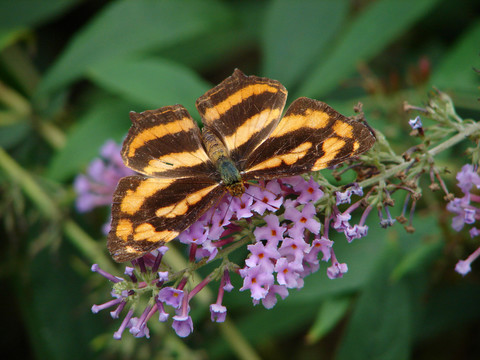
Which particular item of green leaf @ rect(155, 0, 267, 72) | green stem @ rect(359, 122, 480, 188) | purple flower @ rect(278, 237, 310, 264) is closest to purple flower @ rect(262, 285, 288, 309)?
purple flower @ rect(278, 237, 310, 264)

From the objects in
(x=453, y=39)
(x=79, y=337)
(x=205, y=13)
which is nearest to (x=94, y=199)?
(x=79, y=337)

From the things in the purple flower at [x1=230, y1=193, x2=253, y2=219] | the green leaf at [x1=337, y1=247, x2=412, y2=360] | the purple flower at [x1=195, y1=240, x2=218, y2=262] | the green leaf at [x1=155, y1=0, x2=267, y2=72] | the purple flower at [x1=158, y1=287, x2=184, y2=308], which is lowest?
the green leaf at [x1=337, y1=247, x2=412, y2=360]

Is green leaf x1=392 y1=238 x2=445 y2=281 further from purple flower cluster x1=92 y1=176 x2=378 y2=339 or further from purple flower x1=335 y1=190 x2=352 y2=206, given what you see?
purple flower x1=335 y1=190 x2=352 y2=206

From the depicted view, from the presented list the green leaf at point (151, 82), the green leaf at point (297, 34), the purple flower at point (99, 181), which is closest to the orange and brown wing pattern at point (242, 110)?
the green leaf at point (151, 82)

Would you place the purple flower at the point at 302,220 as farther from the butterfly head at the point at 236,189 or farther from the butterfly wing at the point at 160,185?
the butterfly wing at the point at 160,185

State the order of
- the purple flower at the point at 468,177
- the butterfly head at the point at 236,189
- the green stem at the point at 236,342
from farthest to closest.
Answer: the green stem at the point at 236,342, the butterfly head at the point at 236,189, the purple flower at the point at 468,177

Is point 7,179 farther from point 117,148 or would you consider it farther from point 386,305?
point 386,305

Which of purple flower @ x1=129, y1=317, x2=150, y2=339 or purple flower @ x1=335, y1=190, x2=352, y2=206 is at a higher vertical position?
purple flower @ x1=129, y1=317, x2=150, y2=339
